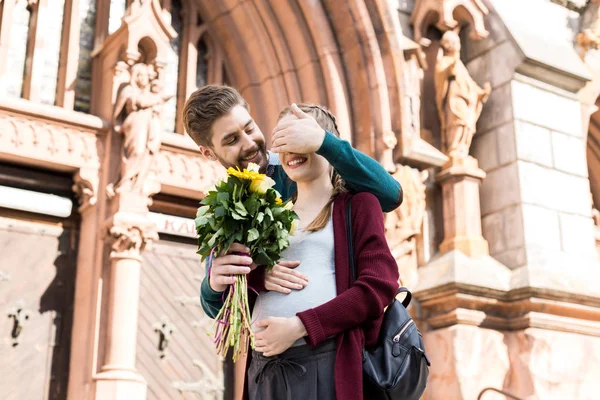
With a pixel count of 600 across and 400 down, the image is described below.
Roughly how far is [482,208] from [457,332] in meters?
1.00

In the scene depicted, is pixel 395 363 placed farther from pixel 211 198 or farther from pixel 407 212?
pixel 407 212

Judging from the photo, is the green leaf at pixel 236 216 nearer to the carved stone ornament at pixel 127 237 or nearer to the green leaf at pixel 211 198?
the green leaf at pixel 211 198

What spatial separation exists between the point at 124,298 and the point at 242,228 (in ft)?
9.75

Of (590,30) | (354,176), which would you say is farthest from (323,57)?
(354,176)

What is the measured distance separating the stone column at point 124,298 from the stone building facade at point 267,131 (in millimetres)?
12

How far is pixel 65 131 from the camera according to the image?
4.85 metres

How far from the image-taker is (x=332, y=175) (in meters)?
2.00

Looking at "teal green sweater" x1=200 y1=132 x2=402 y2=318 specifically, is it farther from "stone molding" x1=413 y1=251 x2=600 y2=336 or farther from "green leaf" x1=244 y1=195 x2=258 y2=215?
"stone molding" x1=413 y1=251 x2=600 y2=336

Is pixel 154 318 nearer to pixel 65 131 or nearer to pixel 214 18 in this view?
pixel 65 131

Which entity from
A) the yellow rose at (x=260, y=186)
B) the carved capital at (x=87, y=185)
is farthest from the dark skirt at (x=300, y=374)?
the carved capital at (x=87, y=185)

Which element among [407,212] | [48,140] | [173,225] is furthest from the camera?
[173,225]

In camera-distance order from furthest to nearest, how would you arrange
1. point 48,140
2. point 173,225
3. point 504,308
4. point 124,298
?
point 173,225 → point 504,308 → point 48,140 → point 124,298

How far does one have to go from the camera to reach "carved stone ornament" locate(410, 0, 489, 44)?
540 cm

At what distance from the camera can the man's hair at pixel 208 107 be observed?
6.35 ft
